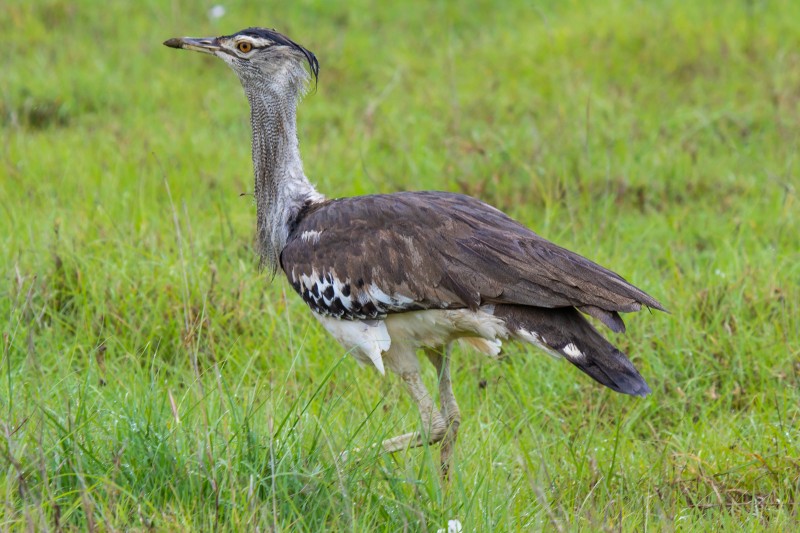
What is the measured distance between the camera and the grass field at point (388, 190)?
118 inches

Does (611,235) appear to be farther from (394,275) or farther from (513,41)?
(513,41)

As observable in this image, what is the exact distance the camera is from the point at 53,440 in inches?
120

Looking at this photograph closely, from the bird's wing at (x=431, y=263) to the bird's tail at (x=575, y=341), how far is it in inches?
2.4

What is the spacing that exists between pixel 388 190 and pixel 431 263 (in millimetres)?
2341

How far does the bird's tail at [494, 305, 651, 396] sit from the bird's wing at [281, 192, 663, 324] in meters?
0.06

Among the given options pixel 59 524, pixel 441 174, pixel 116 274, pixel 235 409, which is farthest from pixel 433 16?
pixel 59 524

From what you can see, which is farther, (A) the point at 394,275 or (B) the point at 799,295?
(B) the point at 799,295

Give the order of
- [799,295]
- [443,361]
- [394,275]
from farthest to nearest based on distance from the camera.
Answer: [799,295], [443,361], [394,275]

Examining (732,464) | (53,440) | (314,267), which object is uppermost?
(314,267)

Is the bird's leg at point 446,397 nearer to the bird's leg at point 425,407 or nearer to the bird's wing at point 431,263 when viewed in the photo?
the bird's leg at point 425,407

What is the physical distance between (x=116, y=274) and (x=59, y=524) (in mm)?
2032

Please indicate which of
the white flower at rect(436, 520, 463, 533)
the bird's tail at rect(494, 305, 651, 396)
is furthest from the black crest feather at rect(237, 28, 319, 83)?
the white flower at rect(436, 520, 463, 533)

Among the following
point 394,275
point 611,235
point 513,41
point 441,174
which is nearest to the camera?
point 394,275

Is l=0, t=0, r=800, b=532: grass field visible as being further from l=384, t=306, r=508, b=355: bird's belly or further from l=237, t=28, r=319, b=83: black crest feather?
l=237, t=28, r=319, b=83: black crest feather
